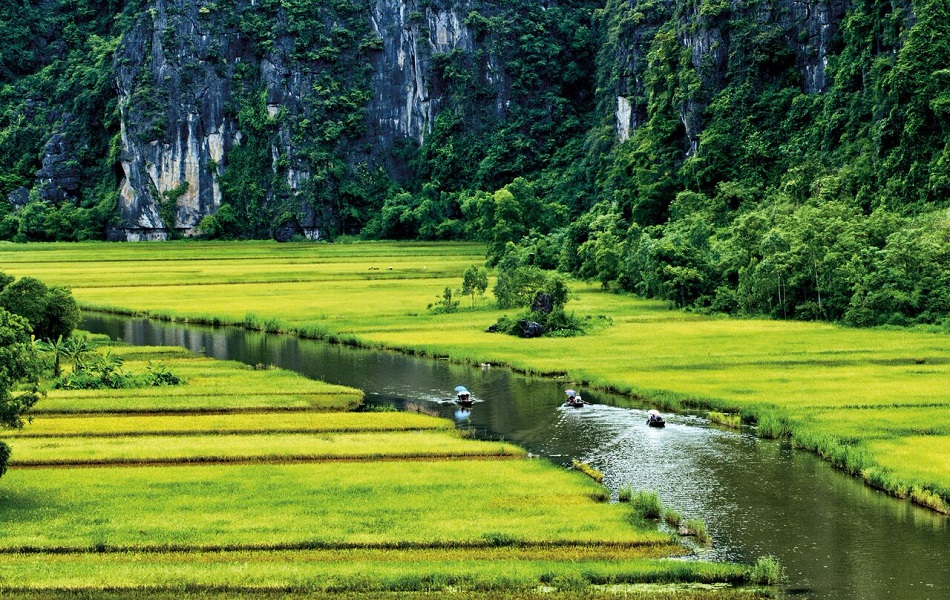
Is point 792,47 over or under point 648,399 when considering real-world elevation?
over

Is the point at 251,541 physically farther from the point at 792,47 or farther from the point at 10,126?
the point at 10,126

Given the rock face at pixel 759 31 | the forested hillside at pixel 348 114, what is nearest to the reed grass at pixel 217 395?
the forested hillside at pixel 348 114

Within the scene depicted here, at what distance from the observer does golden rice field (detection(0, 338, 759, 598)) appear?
20.2m

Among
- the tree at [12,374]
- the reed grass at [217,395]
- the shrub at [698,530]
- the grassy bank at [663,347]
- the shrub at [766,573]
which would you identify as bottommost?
the shrub at [766,573]

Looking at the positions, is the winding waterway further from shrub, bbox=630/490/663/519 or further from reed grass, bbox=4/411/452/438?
reed grass, bbox=4/411/452/438

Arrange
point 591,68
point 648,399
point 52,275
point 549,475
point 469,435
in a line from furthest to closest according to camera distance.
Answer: point 591,68 < point 52,275 < point 648,399 < point 469,435 < point 549,475

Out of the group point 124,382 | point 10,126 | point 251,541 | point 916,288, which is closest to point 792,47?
point 916,288

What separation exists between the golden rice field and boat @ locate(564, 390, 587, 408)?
→ 4346 millimetres

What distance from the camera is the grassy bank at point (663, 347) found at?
1195 inches

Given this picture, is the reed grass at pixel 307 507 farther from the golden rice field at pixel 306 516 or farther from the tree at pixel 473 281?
the tree at pixel 473 281

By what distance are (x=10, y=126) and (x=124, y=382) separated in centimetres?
12711

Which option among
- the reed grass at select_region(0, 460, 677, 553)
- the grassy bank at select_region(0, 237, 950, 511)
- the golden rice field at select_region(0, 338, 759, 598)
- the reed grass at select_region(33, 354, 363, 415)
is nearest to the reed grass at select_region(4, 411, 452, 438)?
the golden rice field at select_region(0, 338, 759, 598)

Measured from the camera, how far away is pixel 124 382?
39.9 m

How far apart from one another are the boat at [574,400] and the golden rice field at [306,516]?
14.3 feet
